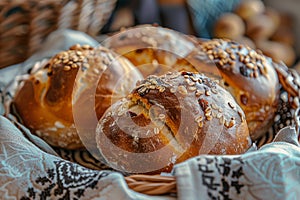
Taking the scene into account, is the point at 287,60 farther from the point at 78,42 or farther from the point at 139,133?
the point at 139,133

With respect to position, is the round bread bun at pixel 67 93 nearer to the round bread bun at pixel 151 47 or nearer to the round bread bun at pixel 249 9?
the round bread bun at pixel 151 47

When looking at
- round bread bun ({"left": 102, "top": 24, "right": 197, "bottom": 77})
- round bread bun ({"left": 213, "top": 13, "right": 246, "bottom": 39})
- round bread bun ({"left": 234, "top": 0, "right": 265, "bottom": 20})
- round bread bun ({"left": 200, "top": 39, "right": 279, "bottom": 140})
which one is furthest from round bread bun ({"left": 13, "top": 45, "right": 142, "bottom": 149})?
round bread bun ({"left": 234, "top": 0, "right": 265, "bottom": 20})


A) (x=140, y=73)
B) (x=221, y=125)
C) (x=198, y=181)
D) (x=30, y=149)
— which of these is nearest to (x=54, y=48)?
(x=140, y=73)

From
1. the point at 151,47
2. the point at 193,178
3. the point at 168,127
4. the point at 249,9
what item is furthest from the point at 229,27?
the point at 193,178

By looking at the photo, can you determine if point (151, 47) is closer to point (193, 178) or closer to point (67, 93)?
point (67, 93)

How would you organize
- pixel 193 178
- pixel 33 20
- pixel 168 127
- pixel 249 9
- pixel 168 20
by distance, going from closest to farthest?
1. pixel 193 178
2. pixel 168 127
3. pixel 33 20
4. pixel 168 20
5. pixel 249 9

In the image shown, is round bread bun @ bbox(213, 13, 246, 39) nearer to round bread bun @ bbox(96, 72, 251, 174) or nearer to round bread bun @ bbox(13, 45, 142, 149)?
round bread bun @ bbox(13, 45, 142, 149)
